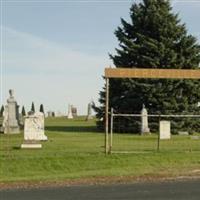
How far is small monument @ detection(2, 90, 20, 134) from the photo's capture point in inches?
1432

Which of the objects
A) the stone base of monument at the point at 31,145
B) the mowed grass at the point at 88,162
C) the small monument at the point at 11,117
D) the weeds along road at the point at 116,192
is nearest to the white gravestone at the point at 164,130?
the mowed grass at the point at 88,162

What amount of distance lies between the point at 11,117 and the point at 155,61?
40.0ft

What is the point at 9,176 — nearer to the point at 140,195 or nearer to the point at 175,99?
the point at 140,195

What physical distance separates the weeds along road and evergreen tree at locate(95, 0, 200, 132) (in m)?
25.3

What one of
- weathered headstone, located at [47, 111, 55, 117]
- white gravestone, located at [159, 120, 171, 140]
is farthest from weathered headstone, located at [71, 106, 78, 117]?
white gravestone, located at [159, 120, 171, 140]

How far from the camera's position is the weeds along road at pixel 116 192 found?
1433 cm

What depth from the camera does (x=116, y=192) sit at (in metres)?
15.4

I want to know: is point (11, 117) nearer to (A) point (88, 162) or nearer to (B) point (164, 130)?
(B) point (164, 130)

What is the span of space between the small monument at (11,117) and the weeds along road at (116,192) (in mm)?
19374

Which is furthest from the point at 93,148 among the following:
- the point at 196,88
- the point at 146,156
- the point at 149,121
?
the point at 196,88

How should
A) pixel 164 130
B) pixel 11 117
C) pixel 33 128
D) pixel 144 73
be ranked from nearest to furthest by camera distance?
pixel 144 73 < pixel 33 128 < pixel 164 130 < pixel 11 117

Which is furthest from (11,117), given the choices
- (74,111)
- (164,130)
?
(74,111)

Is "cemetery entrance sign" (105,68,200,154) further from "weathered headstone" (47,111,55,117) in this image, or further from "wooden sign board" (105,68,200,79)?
"weathered headstone" (47,111,55,117)

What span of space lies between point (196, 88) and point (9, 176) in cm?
2658
